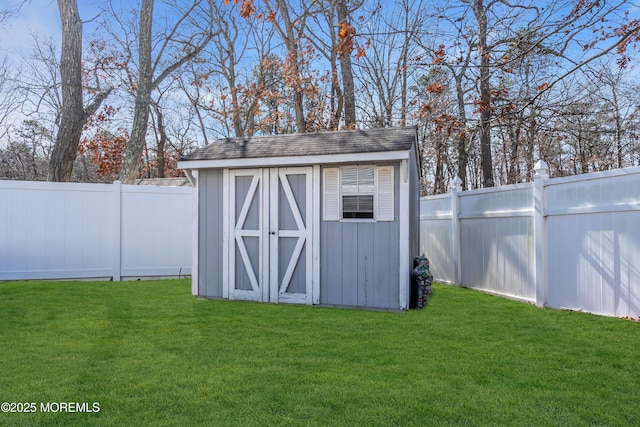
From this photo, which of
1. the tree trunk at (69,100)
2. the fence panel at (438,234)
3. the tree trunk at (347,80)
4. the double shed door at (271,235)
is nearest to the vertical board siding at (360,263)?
the double shed door at (271,235)

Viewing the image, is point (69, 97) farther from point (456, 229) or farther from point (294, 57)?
point (456, 229)

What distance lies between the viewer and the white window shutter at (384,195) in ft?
19.0

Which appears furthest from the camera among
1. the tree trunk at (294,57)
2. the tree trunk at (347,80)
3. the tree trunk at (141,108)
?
the tree trunk at (294,57)

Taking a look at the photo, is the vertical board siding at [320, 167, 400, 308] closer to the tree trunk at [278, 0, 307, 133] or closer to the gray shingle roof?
the gray shingle roof

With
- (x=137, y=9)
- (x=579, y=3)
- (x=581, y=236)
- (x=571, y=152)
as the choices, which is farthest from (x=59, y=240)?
(x=571, y=152)

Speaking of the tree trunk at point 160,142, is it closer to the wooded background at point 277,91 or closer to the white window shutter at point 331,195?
the wooded background at point 277,91

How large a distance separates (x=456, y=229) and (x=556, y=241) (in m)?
2.44

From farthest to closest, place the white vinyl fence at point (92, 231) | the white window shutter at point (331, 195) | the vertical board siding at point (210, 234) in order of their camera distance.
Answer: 1. the white vinyl fence at point (92, 231)
2. the vertical board siding at point (210, 234)
3. the white window shutter at point (331, 195)

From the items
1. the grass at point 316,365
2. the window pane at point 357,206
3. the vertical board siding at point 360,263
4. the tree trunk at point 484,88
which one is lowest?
the grass at point 316,365

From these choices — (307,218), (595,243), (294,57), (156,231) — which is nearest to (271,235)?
(307,218)

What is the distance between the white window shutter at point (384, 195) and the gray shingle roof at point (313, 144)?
0.33 meters

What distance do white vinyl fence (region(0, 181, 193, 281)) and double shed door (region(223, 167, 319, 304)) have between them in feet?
8.48

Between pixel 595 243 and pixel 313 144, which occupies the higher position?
pixel 313 144

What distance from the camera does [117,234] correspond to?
812 cm
